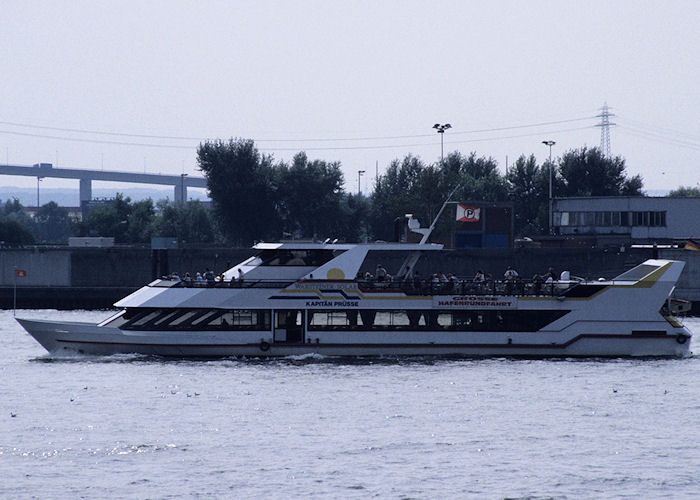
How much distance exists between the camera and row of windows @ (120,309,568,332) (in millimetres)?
41219

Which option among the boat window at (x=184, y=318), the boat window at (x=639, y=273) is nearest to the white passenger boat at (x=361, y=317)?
the boat window at (x=184, y=318)

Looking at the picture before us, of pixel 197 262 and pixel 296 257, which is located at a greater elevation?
pixel 197 262

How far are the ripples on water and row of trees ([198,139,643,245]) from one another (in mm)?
53897

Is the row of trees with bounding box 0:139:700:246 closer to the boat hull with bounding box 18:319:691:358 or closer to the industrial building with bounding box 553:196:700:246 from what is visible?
the industrial building with bounding box 553:196:700:246

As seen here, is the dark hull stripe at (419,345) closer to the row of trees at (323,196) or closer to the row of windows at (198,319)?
the row of windows at (198,319)

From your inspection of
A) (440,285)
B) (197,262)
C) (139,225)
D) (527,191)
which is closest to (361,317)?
(440,285)

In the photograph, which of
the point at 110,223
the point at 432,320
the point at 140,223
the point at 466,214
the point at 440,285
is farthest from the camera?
the point at 110,223

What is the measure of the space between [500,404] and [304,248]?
12.0 meters

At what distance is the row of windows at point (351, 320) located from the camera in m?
41.2

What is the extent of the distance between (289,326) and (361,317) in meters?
2.86

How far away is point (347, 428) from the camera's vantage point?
101 ft

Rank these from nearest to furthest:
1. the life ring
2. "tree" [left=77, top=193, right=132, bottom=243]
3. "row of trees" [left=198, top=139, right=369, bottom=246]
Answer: the life ring < "row of trees" [left=198, top=139, right=369, bottom=246] < "tree" [left=77, top=193, right=132, bottom=243]

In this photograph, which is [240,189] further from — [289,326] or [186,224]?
[289,326]

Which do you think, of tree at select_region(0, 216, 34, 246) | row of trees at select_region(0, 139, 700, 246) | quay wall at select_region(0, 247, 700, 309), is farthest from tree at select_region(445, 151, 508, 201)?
tree at select_region(0, 216, 34, 246)
